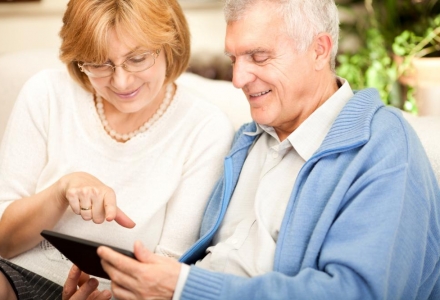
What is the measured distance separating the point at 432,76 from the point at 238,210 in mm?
1289

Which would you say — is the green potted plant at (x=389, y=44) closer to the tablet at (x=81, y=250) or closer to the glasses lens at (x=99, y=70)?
the glasses lens at (x=99, y=70)

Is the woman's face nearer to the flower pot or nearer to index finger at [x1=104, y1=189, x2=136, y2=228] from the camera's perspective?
index finger at [x1=104, y1=189, x2=136, y2=228]

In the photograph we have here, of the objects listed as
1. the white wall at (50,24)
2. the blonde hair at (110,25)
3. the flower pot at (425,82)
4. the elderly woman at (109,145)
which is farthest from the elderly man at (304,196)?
the white wall at (50,24)

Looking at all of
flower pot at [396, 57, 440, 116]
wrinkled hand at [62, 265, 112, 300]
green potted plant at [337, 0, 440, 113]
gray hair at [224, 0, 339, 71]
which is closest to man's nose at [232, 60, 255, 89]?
gray hair at [224, 0, 339, 71]

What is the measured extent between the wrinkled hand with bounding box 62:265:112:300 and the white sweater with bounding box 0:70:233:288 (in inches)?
5.8

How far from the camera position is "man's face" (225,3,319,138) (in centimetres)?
135

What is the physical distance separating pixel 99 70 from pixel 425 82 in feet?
4.73

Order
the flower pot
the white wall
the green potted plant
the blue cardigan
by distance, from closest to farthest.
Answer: the blue cardigan
the flower pot
the green potted plant
the white wall

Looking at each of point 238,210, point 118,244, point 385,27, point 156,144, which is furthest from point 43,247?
point 385,27

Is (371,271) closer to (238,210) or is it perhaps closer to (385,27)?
(238,210)

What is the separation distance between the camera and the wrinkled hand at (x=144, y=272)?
3.84ft

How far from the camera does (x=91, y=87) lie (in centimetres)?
173

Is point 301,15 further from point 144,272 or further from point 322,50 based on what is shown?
point 144,272

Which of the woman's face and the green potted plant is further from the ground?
the woman's face
